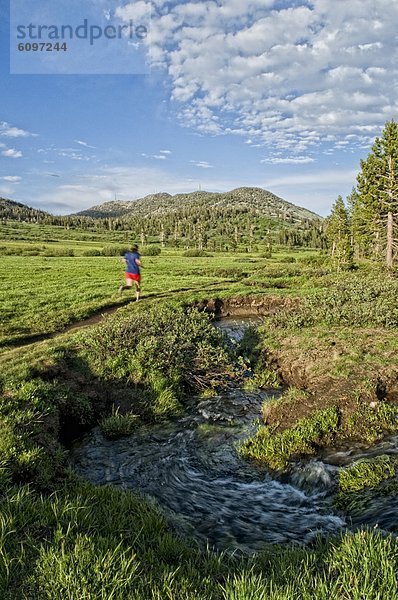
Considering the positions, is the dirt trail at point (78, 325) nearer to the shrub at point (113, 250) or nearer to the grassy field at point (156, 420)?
the grassy field at point (156, 420)

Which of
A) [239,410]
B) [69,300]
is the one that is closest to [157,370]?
[239,410]

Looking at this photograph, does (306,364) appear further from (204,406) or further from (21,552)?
(21,552)

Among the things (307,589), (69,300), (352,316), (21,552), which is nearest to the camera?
(307,589)

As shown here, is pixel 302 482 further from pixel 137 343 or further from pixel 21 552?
pixel 137 343

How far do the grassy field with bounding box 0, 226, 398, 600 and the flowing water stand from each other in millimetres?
590

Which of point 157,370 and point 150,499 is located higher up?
point 157,370

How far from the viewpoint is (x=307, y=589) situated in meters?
4.19

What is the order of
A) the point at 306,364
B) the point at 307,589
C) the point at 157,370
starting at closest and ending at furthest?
the point at 307,589, the point at 157,370, the point at 306,364

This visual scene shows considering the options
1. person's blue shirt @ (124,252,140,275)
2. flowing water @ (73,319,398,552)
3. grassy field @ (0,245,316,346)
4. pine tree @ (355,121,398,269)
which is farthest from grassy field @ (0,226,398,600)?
pine tree @ (355,121,398,269)

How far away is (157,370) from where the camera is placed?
14.5m

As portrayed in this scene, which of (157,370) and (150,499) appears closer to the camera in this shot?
(150,499)

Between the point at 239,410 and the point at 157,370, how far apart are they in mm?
3528

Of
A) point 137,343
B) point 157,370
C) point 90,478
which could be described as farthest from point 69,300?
point 90,478

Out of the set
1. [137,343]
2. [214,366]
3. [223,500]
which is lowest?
[223,500]
